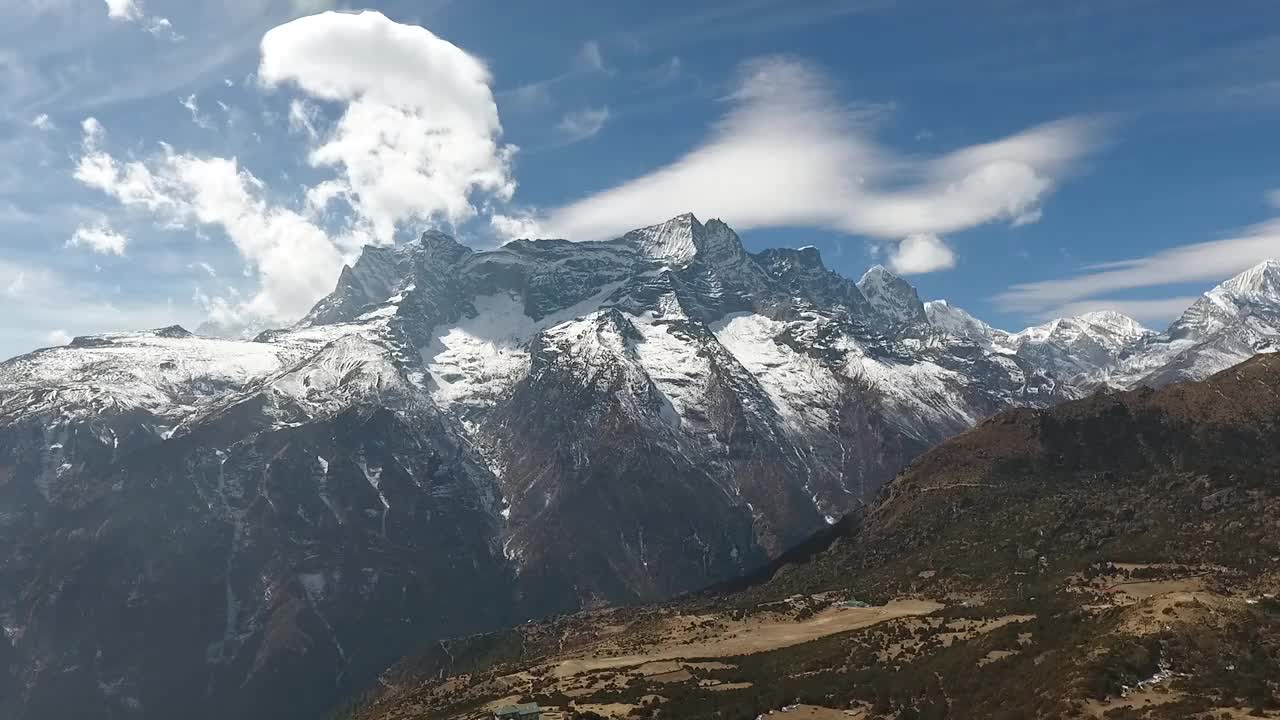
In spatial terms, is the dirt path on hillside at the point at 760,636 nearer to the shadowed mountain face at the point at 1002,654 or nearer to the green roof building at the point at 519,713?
the shadowed mountain face at the point at 1002,654

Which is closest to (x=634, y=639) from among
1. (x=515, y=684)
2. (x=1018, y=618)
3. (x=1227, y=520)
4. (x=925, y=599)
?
(x=515, y=684)

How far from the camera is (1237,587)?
13825 centimetres

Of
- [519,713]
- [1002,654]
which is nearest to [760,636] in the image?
[519,713]

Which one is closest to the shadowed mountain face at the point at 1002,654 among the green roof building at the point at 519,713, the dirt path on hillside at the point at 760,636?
the dirt path on hillside at the point at 760,636

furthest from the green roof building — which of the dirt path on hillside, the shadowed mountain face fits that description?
the dirt path on hillside

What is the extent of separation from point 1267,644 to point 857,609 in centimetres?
10030

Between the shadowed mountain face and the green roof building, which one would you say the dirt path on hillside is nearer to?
the shadowed mountain face

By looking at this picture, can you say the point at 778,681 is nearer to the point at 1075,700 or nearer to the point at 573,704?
the point at 573,704

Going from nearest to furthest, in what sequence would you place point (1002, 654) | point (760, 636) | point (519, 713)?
1. point (1002, 654)
2. point (519, 713)
3. point (760, 636)

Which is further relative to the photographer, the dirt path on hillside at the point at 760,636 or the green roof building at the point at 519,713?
the dirt path on hillside at the point at 760,636

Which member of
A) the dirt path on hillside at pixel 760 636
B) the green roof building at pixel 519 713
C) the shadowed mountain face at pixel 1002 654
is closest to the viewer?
the shadowed mountain face at pixel 1002 654

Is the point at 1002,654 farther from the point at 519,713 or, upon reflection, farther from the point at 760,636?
the point at 760,636

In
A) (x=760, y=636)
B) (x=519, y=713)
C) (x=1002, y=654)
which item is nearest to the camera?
(x=1002, y=654)

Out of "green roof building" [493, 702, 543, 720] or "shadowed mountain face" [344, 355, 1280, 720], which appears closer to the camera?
"shadowed mountain face" [344, 355, 1280, 720]
